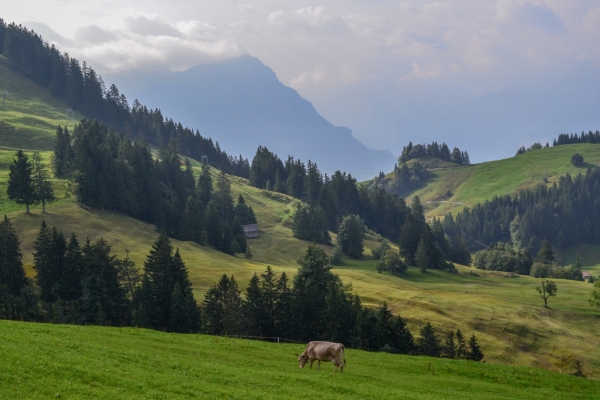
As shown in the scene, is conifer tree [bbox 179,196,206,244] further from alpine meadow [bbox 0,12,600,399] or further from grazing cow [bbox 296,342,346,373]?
grazing cow [bbox 296,342,346,373]

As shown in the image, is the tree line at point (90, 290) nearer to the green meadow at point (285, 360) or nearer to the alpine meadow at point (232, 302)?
the alpine meadow at point (232, 302)

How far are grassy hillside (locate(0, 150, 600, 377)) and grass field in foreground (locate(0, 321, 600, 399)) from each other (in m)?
43.4

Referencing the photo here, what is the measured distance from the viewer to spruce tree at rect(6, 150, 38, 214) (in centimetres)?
11706

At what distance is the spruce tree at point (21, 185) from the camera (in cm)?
11706

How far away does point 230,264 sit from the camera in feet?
395

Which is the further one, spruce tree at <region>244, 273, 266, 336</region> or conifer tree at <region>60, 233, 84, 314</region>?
conifer tree at <region>60, 233, 84, 314</region>

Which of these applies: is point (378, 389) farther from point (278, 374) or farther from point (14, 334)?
point (14, 334)

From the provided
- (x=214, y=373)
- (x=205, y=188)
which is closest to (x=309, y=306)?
(x=214, y=373)

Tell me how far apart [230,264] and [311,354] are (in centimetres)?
8716

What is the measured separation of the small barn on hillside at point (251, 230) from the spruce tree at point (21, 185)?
67.8m

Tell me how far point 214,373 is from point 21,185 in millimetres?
107931

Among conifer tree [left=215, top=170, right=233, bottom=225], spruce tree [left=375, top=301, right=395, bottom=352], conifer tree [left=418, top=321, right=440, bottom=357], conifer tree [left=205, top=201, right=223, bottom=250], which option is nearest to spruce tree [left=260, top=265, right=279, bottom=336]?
spruce tree [left=375, top=301, right=395, bottom=352]

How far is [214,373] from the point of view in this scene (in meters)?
28.4

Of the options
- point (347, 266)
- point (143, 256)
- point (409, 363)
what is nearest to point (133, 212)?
point (143, 256)
